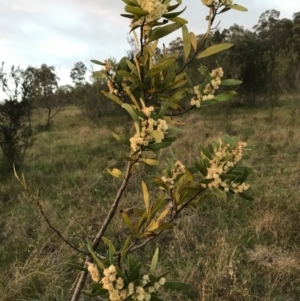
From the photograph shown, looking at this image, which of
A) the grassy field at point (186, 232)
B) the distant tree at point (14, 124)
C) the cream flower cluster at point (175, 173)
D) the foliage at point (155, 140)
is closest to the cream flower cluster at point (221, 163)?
the foliage at point (155, 140)

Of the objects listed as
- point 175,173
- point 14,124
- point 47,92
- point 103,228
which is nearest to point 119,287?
point 103,228

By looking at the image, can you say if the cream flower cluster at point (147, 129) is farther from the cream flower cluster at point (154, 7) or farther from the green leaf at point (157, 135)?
the cream flower cluster at point (154, 7)

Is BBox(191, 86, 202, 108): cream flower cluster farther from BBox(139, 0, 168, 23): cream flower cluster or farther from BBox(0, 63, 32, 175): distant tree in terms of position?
BBox(0, 63, 32, 175): distant tree

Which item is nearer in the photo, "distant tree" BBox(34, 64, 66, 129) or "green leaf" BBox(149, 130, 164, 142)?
"green leaf" BBox(149, 130, 164, 142)

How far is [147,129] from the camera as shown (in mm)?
931

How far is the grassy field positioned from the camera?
2.70 meters

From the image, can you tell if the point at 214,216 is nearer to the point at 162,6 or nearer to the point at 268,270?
the point at 268,270

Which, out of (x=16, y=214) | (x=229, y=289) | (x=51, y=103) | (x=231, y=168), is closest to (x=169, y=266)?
(x=229, y=289)

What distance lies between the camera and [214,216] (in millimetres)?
3840

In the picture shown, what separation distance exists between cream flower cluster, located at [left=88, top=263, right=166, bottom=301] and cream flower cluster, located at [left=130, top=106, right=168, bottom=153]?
0.98ft

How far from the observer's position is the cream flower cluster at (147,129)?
92 centimetres

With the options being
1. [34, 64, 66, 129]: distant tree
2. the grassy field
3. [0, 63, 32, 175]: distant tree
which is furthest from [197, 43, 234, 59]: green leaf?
[34, 64, 66, 129]: distant tree

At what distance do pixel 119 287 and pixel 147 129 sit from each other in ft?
1.25

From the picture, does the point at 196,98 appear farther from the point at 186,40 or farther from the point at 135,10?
the point at 135,10
